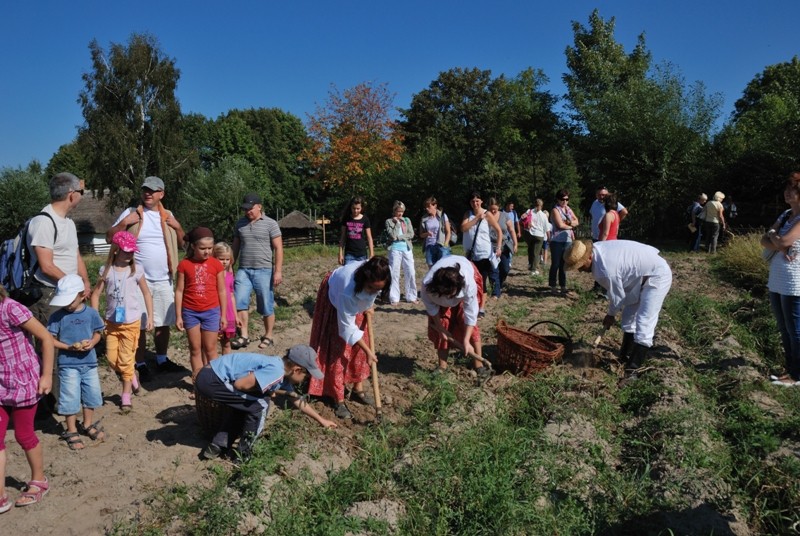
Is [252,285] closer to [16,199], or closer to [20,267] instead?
[20,267]

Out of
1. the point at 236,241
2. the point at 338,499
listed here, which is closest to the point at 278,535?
the point at 338,499

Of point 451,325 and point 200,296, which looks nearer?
point 200,296

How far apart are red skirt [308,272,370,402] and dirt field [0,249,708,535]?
0.19 meters

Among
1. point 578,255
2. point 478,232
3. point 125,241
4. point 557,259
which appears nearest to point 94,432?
point 125,241

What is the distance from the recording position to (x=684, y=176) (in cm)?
1998

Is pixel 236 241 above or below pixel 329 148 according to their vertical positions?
below

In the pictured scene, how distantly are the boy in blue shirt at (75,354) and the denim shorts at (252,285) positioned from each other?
222 cm

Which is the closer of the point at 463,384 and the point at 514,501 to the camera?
the point at 514,501

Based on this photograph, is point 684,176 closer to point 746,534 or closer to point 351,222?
point 351,222

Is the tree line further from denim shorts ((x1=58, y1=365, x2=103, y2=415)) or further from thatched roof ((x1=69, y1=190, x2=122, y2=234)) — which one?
denim shorts ((x1=58, y1=365, x2=103, y2=415))

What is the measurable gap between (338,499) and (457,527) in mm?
713

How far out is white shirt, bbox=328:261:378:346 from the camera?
4.16m

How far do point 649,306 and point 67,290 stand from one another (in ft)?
15.7

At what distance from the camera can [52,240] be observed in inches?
163
